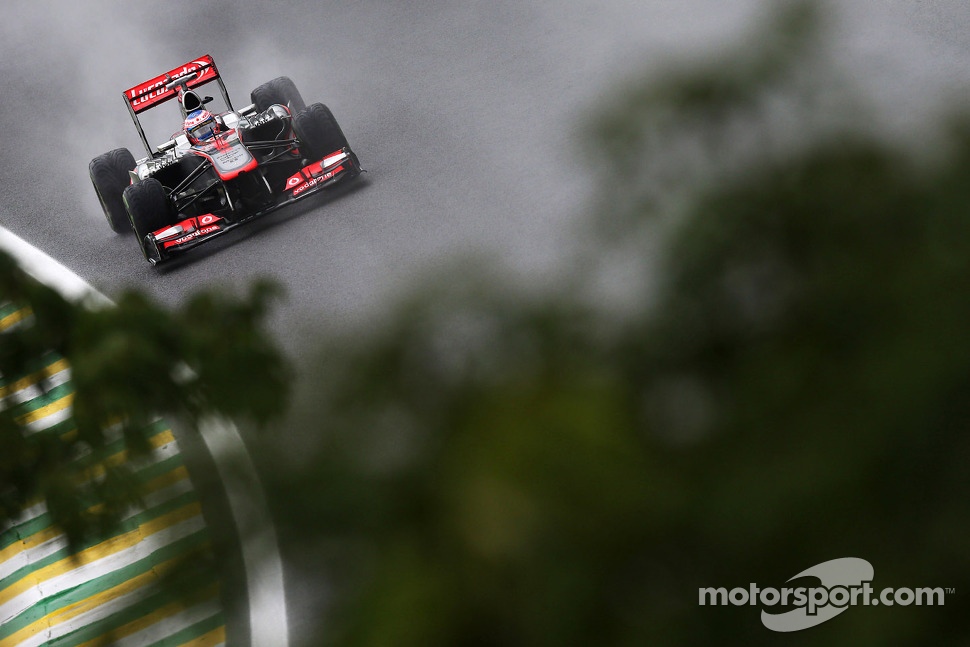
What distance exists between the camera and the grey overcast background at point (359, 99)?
6863mm

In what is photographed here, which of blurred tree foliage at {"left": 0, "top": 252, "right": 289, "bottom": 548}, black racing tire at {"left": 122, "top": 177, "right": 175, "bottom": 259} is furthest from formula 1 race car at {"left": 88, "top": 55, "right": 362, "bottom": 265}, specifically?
blurred tree foliage at {"left": 0, "top": 252, "right": 289, "bottom": 548}

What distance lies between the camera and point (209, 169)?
7.51 metres

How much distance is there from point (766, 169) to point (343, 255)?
6017 millimetres

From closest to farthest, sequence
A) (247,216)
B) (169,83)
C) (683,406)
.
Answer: (683,406)
(247,216)
(169,83)

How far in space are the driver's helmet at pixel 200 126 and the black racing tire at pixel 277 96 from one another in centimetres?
69

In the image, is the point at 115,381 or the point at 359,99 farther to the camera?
the point at 359,99

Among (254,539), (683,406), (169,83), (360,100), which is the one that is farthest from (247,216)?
(683,406)

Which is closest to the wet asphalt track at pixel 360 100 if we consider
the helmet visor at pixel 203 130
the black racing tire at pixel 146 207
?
the black racing tire at pixel 146 207

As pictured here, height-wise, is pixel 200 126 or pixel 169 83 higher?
pixel 169 83

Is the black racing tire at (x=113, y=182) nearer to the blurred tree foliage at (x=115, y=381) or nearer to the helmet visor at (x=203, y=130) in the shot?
the helmet visor at (x=203, y=130)

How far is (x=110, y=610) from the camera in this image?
941 mm

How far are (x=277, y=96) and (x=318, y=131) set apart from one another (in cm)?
128

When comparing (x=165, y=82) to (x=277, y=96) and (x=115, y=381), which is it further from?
(x=115, y=381)

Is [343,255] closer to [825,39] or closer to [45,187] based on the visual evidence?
[45,187]
